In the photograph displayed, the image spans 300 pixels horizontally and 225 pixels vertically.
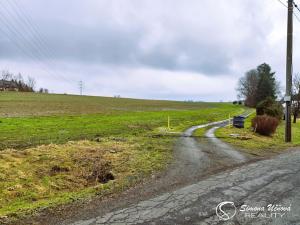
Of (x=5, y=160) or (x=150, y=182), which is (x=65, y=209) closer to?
(x=150, y=182)

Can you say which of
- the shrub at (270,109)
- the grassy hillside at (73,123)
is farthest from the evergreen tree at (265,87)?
the shrub at (270,109)

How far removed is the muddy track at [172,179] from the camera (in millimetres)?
6336

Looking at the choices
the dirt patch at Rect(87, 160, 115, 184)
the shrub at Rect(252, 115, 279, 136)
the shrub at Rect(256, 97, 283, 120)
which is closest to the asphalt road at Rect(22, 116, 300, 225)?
the dirt patch at Rect(87, 160, 115, 184)

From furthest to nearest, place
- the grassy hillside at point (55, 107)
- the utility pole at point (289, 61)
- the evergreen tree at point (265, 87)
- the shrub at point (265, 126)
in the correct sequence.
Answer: the evergreen tree at point (265, 87), the grassy hillside at point (55, 107), the shrub at point (265, 126), the utility pole at point (289, 61)

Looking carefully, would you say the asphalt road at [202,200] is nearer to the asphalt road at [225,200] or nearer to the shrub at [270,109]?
the asphalt road at [225,200]

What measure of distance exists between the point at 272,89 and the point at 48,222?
84.4m

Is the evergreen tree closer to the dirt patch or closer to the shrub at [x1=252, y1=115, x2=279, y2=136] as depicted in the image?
the shrub at [x1=252, y1=115, x2=279, y2=136]

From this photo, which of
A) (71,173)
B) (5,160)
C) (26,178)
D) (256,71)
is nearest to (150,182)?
(71,173)

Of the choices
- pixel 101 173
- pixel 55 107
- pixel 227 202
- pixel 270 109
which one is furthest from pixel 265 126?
pixel 55 107

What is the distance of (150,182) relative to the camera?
8648 mm

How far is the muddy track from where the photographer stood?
20.8 ft

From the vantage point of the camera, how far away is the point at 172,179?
8.97 meters

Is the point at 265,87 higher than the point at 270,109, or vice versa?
the point at 265,87

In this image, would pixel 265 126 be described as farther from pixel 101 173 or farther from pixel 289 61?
pixel 101 173
